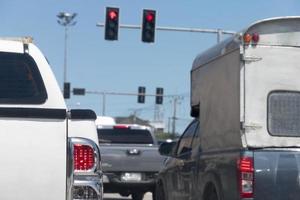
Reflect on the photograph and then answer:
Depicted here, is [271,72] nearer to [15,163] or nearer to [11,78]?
[11,78]

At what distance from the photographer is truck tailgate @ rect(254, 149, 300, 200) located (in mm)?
6527

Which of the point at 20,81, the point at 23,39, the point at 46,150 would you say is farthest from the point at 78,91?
the point at 46,150

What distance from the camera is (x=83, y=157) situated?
410 centimetres

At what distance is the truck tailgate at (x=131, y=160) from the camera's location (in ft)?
46.6

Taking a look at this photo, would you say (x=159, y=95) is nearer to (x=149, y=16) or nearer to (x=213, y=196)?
(x=149, y=16)

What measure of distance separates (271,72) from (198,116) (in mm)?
2503

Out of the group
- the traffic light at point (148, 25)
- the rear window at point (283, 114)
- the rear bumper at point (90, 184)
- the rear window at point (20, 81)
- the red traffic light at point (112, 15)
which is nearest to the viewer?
the rear bumper at point (90, 184)

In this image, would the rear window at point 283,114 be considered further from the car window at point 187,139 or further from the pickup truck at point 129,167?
the pickup truck at point 129,167

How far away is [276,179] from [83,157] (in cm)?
292

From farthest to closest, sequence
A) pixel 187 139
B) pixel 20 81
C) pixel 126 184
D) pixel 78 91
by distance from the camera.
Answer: pixel 78 91 → pixel 126 184 → pixel 187 139 → pixel 20 81

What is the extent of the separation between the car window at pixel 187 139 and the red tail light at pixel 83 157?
17.2ft

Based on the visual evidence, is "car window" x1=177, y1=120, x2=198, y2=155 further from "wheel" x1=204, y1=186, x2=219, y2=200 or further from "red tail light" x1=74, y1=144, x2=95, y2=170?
"red tail light" x1=74, y1=144, x2=95, y2=170

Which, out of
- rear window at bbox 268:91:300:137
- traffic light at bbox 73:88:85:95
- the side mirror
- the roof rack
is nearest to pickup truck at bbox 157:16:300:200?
rear window at bbox 268:91:300:137

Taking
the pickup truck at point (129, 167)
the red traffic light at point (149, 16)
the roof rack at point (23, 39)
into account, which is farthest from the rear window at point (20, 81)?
the red traffic light at point (149, 16)
